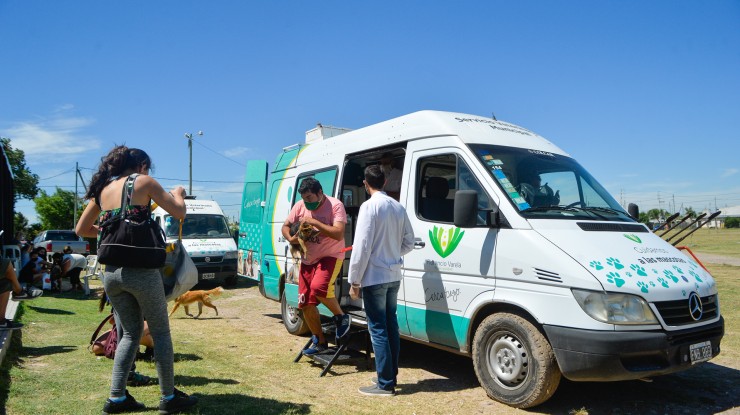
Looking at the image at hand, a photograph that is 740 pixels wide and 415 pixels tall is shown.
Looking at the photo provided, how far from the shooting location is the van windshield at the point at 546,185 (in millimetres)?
4672

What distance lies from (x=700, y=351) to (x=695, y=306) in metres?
0.35

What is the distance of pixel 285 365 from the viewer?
5.89 metres

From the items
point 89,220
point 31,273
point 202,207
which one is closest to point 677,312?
point 89,220

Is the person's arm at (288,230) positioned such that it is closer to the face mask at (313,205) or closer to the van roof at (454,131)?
the face mask at (313,205)

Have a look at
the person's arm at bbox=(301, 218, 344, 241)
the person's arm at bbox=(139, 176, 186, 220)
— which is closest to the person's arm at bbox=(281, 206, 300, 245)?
the person's arm at bbox=(301, 218, 344, 241)

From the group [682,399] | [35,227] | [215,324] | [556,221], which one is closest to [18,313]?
[215,324]

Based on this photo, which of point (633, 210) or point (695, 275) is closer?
point (695, 275)

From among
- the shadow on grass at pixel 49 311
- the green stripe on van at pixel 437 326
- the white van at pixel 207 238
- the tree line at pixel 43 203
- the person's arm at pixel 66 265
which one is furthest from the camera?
the tree line at pixel 43 203

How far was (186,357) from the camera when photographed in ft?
20.1

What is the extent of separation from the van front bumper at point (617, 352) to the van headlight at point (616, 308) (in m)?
0.09

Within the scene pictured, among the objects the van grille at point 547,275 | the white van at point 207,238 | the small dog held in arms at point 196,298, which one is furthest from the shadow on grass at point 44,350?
the white van at point 207,238

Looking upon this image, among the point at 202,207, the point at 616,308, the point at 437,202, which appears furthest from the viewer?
the point at 202,207

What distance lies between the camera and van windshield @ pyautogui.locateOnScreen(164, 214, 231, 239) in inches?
600

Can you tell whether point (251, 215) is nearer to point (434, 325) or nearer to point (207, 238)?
point (207, 238)
